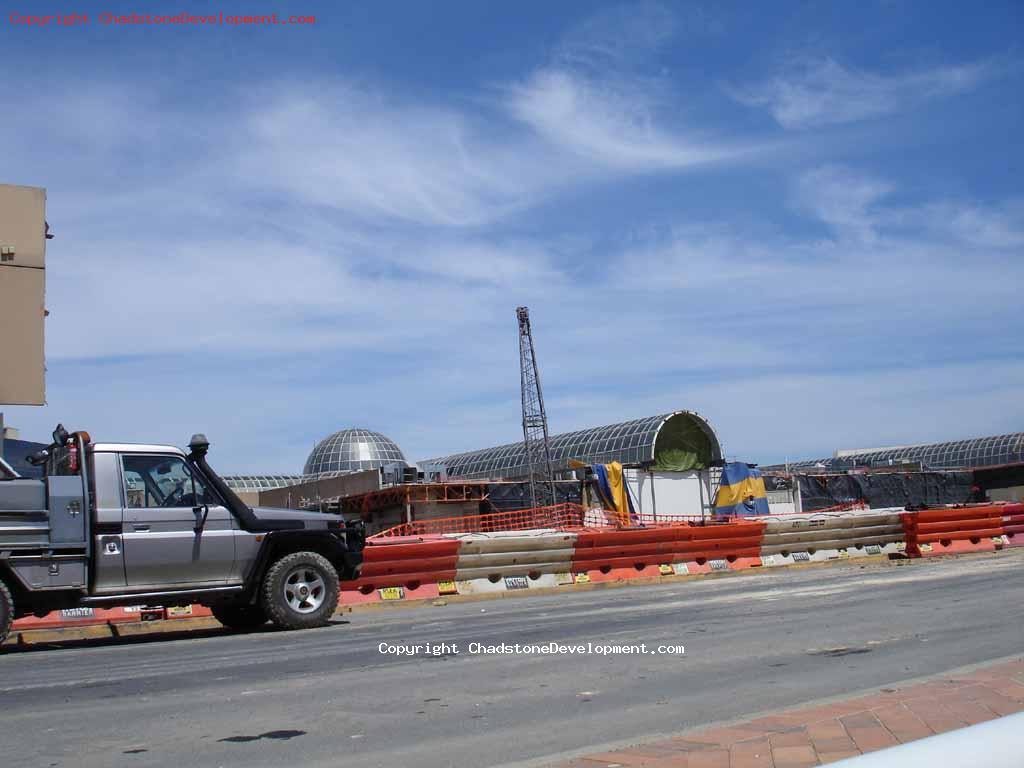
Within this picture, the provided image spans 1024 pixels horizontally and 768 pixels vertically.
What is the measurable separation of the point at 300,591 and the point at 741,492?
4732 centimetres

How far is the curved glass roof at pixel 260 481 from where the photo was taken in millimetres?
82062

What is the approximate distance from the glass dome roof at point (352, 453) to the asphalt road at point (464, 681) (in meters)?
69.0

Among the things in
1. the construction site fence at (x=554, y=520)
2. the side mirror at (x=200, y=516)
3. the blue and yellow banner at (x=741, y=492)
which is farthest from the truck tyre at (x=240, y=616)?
the blue and yellow banner at (x=741, y=492)

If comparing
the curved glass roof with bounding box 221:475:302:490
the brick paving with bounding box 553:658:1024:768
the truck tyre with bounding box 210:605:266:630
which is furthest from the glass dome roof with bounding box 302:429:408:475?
the brick paving with bounding box 553:658:1024:768

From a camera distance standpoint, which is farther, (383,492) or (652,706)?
(383,492)

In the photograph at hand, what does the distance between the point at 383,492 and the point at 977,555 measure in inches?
1500

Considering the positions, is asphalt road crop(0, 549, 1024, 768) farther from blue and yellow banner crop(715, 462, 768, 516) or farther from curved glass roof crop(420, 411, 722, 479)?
curved glass roof crop(420, 411, 722, 479)

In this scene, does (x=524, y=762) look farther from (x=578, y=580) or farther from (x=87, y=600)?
(x=578, y=580)

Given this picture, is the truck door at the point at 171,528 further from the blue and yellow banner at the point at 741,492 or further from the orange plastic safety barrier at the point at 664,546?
the blue and yellow banner at the point at 741,492

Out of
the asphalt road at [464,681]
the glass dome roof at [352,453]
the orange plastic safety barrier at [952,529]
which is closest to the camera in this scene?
the asphalt road at [464,681]

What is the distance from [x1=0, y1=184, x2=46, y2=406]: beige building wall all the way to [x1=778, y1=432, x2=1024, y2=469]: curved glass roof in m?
73.7

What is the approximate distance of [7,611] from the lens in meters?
9.89

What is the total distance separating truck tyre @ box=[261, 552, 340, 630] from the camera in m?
11.6

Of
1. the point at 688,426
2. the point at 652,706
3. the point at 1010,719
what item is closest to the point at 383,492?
the point at 688,426
